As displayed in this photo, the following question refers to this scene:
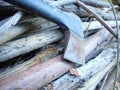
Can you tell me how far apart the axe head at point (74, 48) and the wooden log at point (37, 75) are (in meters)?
0.05

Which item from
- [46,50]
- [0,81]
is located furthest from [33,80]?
[46,50]

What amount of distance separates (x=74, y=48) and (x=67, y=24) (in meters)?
0.22

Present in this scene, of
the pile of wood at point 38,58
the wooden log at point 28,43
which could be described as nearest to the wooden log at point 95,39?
the pile of wood at point 38,58

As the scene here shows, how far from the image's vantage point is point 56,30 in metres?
2.07

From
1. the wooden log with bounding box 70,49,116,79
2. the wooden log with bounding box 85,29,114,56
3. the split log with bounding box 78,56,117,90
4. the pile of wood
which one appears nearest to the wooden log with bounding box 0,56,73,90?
the pile of wood

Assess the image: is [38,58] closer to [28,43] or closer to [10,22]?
[28,43]

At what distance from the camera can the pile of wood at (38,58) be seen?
1617 millimetres

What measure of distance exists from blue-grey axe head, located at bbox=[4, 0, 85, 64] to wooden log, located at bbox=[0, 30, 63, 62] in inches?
4.2

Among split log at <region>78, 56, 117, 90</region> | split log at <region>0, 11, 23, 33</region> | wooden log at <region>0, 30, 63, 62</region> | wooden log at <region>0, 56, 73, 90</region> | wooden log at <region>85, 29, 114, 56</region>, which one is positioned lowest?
split log at <region>78, 56, 117, 90</region>

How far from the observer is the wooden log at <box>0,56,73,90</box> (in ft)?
4.93

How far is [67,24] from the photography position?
6.59ft

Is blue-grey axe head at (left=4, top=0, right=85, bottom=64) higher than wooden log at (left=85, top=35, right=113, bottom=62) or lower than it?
higher

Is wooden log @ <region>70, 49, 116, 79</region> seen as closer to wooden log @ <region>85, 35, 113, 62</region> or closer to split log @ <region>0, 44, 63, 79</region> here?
wooden log @ <region>85, 35, 113, 62</region>

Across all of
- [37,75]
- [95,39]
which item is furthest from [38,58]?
[95,39]
